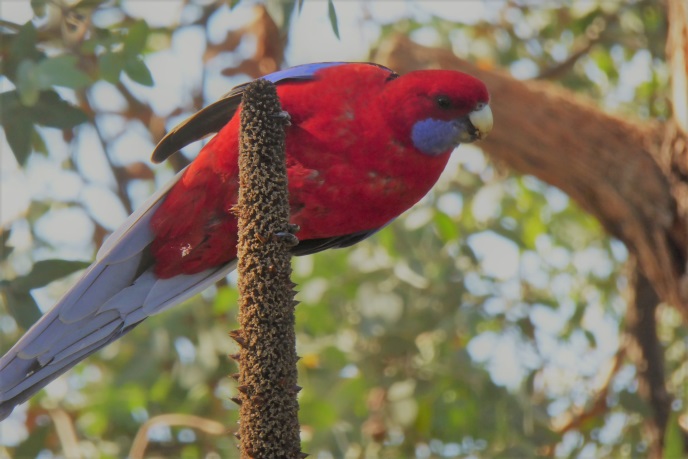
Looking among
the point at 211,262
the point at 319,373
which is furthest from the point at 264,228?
the point at 319,373

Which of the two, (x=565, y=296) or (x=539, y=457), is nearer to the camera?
(x=539, y=457)

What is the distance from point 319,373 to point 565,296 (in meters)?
1.39

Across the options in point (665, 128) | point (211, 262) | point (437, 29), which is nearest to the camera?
point (211, 262)

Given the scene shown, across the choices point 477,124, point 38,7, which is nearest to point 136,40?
point 38,7

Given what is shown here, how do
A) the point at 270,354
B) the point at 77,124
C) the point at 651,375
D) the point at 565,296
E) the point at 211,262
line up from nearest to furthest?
the point at 270,354, the point at 77,124, the point at 211,262, the point at 651,375, the point at 565,296

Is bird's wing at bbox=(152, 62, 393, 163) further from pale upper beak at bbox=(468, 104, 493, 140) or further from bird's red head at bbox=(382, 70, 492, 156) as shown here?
pale upper beak at bbox=(468, 104, 493, 140)

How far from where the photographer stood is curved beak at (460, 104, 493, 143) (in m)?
2.31

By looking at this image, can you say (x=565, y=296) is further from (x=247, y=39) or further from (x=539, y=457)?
(x=247, y=39)

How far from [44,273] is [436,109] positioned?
1.05 metres

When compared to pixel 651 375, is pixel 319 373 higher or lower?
higher

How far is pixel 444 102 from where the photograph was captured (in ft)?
7.54

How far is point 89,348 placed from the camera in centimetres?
226

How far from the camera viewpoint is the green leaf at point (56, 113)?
221 centimetres

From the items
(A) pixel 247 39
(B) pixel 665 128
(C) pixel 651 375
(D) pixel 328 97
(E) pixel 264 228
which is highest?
(E) pixel 264 228
